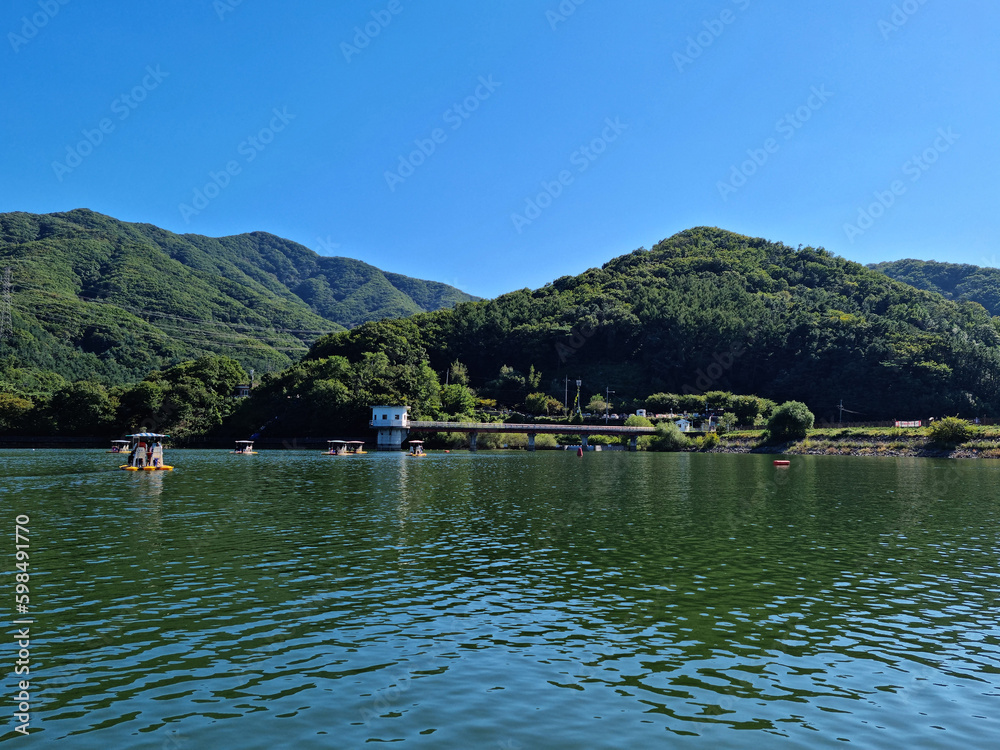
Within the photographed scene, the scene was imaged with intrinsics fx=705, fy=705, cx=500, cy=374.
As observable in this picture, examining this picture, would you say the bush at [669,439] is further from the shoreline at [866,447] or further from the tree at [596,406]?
the tree at [596,406]

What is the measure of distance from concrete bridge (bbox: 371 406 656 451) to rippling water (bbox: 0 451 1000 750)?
96.4 meters

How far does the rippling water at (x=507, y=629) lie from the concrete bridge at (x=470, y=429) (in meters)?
96.4

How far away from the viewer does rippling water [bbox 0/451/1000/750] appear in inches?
454

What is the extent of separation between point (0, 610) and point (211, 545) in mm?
9624

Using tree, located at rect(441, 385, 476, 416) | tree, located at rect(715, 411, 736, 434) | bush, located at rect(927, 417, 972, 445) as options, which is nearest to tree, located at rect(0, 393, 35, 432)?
tree, located at rect(441, 385, 476, 416)

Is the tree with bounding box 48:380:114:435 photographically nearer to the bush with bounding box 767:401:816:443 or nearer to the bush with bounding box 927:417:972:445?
the bush with bounding box 767:401:816:443

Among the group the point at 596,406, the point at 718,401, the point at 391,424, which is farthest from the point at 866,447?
the point at 391,424

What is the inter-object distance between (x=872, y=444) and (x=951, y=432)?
40.5 ft

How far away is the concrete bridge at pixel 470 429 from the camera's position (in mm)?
133375

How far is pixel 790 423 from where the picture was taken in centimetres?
13000

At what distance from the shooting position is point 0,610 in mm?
17172

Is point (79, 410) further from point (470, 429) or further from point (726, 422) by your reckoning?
point (726, 422)

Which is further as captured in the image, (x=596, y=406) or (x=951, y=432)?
(x=596, y=406)

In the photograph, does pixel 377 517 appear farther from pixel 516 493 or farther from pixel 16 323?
pixel 16 323
